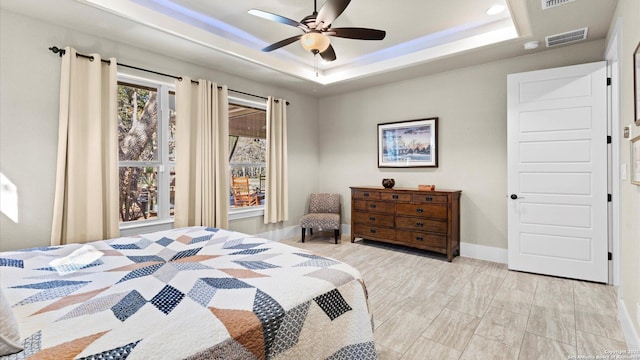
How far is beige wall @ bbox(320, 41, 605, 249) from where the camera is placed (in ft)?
12.2

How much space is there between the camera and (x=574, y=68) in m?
3.09

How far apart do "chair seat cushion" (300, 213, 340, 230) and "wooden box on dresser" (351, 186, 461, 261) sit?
1.00 feet

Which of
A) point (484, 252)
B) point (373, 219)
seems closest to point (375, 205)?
point (373, 219)

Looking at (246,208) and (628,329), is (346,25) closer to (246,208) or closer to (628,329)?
(246,208)

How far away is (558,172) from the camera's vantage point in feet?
10.4

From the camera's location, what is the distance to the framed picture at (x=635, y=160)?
5.71 ft

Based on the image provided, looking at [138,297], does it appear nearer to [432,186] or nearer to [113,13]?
[113,13]

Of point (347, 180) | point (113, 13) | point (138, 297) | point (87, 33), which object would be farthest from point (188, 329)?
point (347, 180)

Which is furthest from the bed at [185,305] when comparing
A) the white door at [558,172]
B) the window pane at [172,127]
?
the white door at [558,172]

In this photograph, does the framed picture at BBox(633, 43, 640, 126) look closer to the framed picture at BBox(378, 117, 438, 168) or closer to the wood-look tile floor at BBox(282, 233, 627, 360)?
the wood-look tile floor at BBox(282, 233, 627, 360)

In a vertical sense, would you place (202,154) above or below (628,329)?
above

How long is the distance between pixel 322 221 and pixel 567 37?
365 cm

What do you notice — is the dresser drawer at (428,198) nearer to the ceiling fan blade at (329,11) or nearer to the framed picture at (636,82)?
the framed picture at (636,82)

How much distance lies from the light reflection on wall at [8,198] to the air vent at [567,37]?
5.29 m
